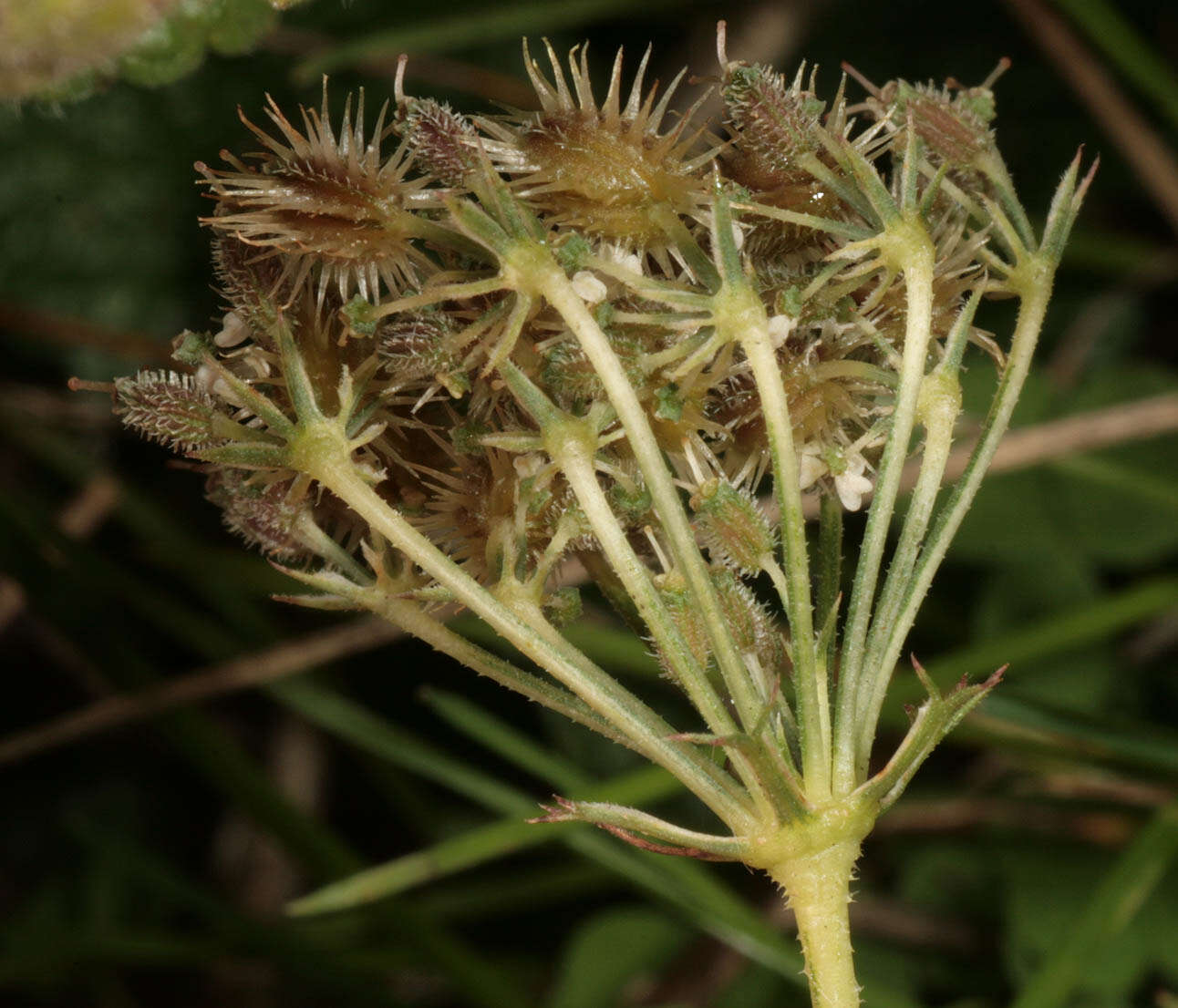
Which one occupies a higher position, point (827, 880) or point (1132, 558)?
point (1132, 558)

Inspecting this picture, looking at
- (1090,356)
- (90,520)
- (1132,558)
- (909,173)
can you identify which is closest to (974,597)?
(1132,558)

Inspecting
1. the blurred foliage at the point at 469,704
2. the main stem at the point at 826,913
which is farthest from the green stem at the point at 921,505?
the blurred foliage at the point at 469,704

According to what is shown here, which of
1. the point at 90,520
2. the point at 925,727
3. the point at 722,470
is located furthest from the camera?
the point at 90,520

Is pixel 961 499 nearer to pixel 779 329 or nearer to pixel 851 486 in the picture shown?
pixel 851 486

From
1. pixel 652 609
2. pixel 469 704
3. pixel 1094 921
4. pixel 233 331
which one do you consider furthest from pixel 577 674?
pixel 469 704

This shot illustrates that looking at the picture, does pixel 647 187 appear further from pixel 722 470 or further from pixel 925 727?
pixel 925 727

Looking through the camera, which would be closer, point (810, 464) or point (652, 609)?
point (652, 609)
